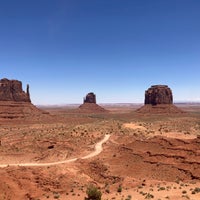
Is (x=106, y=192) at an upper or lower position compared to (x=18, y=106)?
lower

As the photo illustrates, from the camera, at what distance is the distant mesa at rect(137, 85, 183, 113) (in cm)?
14000

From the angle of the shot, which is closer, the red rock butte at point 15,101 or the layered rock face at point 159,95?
the red rock butte at point 15,101

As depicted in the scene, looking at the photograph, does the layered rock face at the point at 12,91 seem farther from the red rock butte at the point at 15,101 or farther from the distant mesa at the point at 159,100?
the distant mesa at the point at 159,100

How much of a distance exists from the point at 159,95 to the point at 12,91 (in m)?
70.6

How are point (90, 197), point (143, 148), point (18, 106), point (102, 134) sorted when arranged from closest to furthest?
1. point (90, 197)
2. point (143, 148)
3. point (102, 134)
4. point (18, 106)

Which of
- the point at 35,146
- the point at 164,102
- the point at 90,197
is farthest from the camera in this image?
the point at 164,102

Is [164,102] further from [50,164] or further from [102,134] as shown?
[50,164]

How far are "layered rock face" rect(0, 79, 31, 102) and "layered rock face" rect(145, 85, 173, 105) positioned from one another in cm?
6400

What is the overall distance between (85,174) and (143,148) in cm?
1264

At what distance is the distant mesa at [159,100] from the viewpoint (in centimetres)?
14000

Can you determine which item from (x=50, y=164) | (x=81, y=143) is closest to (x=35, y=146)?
→ (x=81, y=143)

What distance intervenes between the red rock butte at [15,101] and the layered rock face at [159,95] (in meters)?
60.8

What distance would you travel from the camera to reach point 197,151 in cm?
3956

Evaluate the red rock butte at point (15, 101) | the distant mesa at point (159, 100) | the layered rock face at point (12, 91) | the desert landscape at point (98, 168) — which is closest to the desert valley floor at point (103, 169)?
the desert landscape at point (98, 168)
